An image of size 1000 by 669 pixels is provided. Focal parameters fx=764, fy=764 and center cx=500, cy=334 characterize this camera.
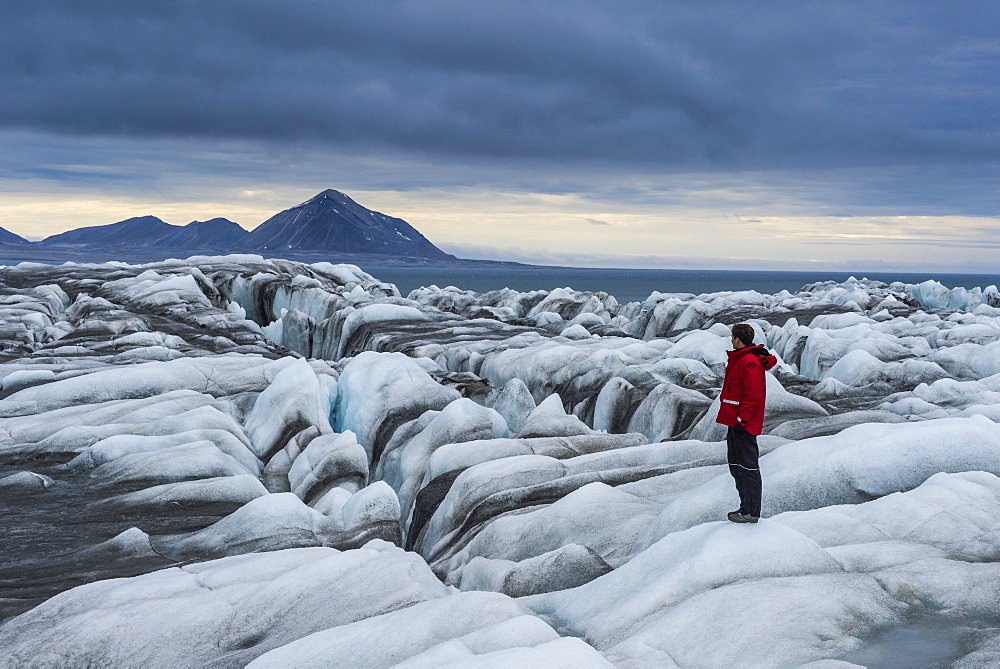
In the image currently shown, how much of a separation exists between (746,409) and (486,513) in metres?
7.13

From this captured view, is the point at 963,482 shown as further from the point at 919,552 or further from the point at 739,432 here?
the point at 739,432

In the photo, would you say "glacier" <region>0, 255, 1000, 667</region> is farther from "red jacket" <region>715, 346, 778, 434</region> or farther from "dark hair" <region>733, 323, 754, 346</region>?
"dark hair" <region>733, 323, 754, 346</region>

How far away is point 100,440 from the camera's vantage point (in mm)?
18953

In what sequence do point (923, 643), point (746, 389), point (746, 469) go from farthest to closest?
point (746, 469) < point (746, 389) < point (923, 643)

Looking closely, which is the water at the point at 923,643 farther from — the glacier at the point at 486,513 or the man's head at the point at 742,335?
the man's head at the point at 742,335

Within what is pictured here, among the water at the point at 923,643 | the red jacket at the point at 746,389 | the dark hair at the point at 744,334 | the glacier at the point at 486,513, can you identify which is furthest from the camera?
the dark hair at the point at 744,334

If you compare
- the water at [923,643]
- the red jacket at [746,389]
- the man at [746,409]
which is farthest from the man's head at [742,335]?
the water at [923,643]

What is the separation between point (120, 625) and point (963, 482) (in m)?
11.7

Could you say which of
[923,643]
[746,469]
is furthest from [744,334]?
[923,643]

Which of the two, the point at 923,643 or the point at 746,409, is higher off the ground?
the point at 746,409

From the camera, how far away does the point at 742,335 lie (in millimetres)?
9734

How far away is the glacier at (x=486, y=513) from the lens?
802 centimetres

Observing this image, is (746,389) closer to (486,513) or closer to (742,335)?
(742,335)

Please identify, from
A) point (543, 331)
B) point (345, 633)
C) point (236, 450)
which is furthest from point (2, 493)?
point (543, 331)
